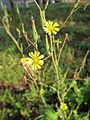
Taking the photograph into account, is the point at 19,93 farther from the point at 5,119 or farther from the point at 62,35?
the point at 62,35

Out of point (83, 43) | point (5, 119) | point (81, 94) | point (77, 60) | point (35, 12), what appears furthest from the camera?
point (35, 12)

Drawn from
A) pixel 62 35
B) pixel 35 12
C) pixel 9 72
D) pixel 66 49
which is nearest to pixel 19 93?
pixel 9 72

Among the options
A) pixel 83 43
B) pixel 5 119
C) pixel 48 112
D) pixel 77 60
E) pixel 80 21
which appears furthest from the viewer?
pixel 80 21

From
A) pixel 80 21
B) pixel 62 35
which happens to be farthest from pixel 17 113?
pixel 80 21

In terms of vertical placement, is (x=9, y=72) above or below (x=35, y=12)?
below

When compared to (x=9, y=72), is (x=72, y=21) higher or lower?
higher

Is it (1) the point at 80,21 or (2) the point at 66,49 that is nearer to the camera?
(2) the point at 66,49

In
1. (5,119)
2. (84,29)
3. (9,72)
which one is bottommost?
(5,119)

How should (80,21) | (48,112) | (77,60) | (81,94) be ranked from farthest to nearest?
1. (80,21)
2. (77,60)
3. (81,94)
4. (48,112)

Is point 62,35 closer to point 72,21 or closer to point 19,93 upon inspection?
point 72,21
